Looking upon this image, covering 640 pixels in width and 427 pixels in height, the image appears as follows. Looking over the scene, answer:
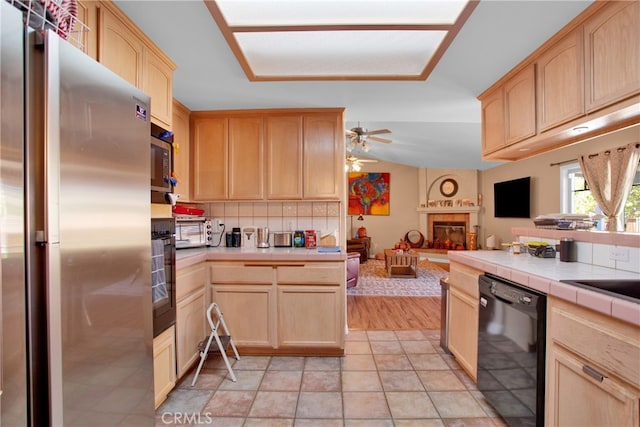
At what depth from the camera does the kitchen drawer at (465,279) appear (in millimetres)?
1913

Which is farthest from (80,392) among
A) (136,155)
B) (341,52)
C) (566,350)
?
(341,52)

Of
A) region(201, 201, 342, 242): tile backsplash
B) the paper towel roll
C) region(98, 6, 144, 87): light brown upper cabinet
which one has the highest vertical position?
region(98, 6, 144, 87): light brown upper cabinet

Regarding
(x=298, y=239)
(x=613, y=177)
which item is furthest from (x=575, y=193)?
(x=298, y=239)

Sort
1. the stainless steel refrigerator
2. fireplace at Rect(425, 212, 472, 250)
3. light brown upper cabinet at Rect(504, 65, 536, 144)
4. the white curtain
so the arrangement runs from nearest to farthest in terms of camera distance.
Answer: the stainless steel refrigerator < light brown upper cabinet at Rect(504, 65, 536, 144) < the white curtain < fireplace at Rect(425, 212, 472, 250)

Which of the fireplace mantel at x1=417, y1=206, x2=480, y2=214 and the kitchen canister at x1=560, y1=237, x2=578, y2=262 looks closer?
the kitchen canister at x1=560, y1=237, x2=578, y2=262

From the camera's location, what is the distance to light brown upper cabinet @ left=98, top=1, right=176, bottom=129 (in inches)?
54.5

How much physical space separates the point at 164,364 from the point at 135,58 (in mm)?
1806

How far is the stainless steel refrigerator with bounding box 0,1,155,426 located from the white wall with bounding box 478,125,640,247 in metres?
4.76

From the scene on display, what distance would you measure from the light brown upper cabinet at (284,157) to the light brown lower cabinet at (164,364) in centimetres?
152

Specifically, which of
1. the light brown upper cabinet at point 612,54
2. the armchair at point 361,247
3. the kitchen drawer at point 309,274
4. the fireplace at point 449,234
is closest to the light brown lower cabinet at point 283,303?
the kitchen drawer at point 309,274

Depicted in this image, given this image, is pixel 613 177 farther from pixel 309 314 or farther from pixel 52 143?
pixel 52 143

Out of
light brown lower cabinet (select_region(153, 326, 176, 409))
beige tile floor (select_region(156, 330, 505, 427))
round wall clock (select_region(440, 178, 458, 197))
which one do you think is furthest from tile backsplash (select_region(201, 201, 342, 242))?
round wall clock (select_region(440, 178, 458, 197))

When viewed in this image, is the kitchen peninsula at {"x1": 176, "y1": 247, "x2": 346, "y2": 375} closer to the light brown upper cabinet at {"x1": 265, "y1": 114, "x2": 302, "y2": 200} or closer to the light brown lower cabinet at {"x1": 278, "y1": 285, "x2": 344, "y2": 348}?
the light brown lower cabinet at {"x1": 278, "y1": 285, "x2": 344, "y2": 348}

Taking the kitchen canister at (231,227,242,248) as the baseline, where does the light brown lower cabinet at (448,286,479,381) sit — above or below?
below
